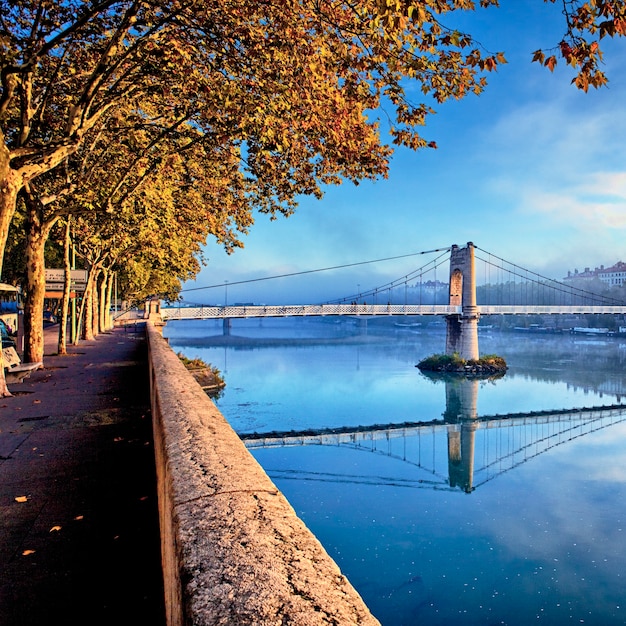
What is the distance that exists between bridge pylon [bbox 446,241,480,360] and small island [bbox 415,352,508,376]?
1244 millimetres

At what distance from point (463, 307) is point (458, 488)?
38.3 metres

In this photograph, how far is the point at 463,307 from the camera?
5656 centimetres

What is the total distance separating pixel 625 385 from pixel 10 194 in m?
48.7

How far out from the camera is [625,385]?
44844mm

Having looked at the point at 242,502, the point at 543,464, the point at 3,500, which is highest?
the point at 242,502

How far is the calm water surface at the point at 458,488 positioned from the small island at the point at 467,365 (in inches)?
119

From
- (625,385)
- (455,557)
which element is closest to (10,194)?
(455,557)

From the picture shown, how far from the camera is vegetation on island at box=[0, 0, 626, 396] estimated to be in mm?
6117

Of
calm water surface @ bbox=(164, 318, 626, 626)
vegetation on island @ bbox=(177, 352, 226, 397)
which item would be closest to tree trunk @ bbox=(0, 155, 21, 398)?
calm water surface @ bbox=(164, 318, 626, 626)

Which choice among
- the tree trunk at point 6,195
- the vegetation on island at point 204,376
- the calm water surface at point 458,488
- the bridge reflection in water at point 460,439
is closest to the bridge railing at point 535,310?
the calm water surface at point 458,488

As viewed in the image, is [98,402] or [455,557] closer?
[98,402]

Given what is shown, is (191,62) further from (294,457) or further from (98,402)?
(294,457)

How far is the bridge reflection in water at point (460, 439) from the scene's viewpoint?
71.8ft

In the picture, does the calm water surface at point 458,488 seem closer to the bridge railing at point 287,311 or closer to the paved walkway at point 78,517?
the paved walkway at point 78,517
